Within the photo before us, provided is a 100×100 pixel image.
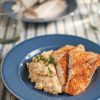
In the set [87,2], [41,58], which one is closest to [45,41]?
[41,58]

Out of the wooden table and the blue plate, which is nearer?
the blue plate

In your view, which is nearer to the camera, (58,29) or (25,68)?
(25,68)

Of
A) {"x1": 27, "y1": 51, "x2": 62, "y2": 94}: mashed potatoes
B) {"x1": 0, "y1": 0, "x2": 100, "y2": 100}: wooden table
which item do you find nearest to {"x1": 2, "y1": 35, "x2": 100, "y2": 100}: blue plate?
{"x1": 27, "y1": 51, "x2": 62, "y2": 94}: mashed potatoes

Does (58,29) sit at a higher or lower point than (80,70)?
lower

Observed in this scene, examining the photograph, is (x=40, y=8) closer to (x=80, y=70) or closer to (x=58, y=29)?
(x=58, y=29)

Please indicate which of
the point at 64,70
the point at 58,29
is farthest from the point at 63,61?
the point at 58,29

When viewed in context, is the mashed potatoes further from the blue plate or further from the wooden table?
the wooden table

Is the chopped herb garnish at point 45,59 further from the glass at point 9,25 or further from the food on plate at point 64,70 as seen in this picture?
the glass at point 9,25
